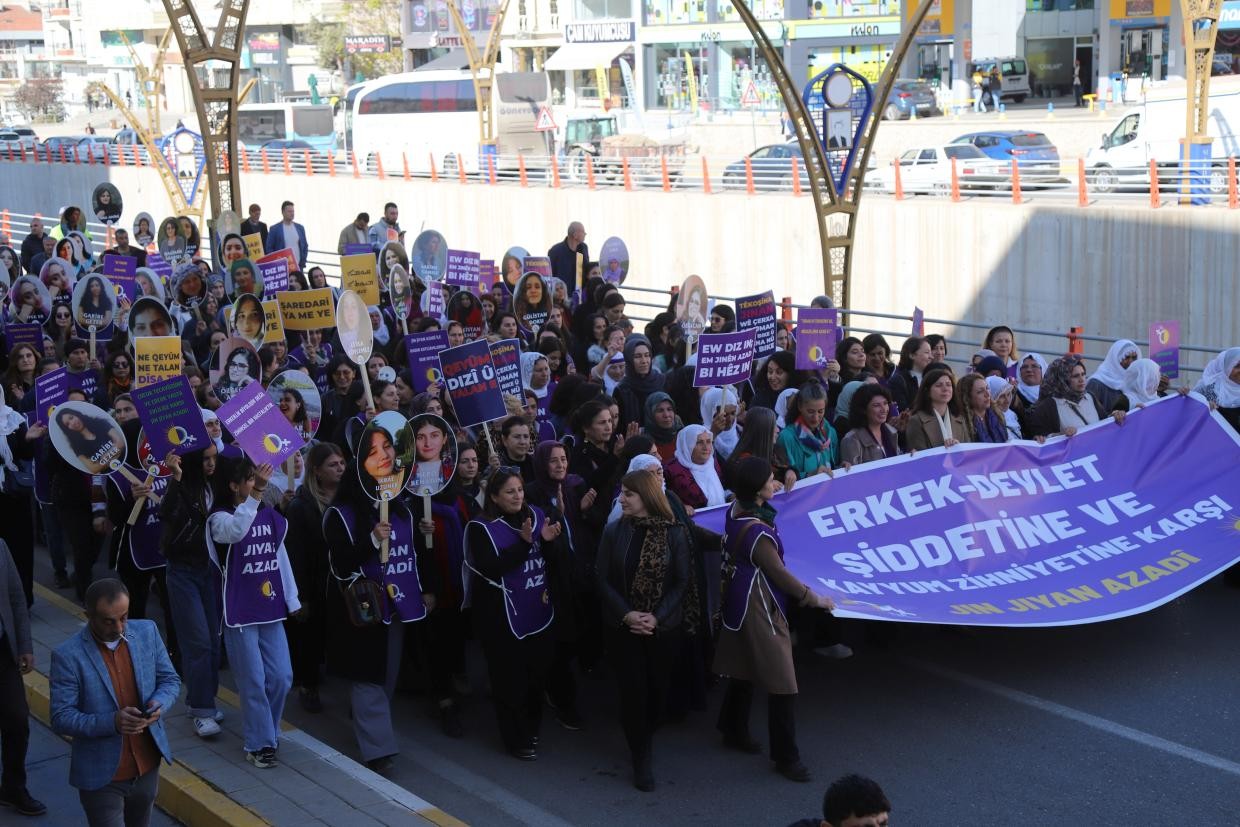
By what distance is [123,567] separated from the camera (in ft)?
28.4

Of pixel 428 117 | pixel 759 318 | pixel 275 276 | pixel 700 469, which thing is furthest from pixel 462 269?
pixel 428 117

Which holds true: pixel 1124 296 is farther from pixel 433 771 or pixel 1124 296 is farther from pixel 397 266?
pixel 433 771

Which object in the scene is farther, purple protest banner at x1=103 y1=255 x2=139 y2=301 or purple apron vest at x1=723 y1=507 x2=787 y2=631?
purple protest banner at x1=103 y1=255 x2=139 y2=301

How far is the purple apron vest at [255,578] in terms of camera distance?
727cm

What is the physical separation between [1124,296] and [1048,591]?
13660mm

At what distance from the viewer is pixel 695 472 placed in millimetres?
8391

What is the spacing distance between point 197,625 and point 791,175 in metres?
21.8

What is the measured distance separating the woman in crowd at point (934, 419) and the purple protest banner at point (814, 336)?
1517 mm

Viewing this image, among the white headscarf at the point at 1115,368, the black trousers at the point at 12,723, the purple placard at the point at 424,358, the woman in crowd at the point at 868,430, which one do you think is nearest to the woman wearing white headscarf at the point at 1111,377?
the white headscarf at the point at 1115,368

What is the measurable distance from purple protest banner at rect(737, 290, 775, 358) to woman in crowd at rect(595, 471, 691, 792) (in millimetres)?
4864

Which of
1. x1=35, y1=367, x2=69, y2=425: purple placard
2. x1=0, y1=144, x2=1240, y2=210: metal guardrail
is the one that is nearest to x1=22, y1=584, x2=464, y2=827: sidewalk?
x1=35, y1=367, x2=69, y2=425: purple placard

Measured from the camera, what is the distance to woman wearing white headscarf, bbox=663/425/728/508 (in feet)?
27.3

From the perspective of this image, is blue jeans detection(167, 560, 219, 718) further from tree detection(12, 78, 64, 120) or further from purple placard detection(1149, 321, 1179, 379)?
tree detection(12, 78, 64, 120)

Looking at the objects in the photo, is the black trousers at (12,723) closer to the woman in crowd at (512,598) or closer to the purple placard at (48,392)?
the woman in crowd at (512,598)
